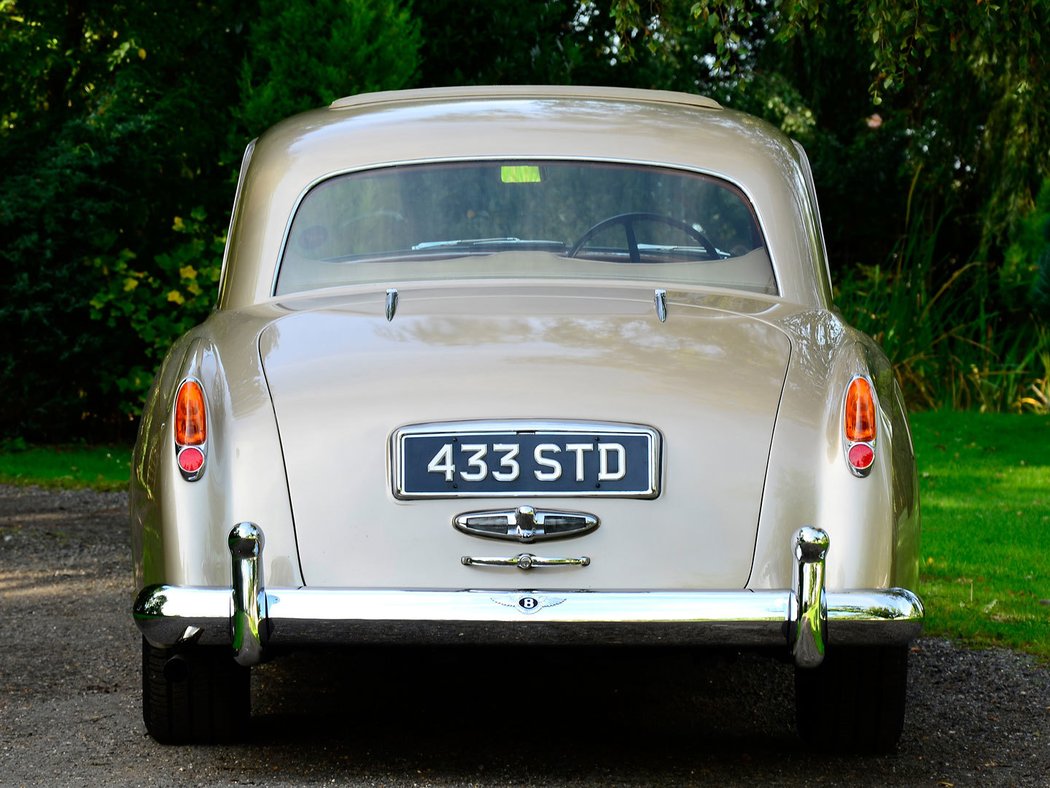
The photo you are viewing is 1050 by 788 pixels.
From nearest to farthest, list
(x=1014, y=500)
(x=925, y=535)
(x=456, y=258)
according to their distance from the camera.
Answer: (x=456, y=258)
(x=925, y=535)
(x=1014, y=500)

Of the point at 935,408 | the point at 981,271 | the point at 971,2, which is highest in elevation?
the point at 971,2

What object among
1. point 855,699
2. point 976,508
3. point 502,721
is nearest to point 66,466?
point 976,508

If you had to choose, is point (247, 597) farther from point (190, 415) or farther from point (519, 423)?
point (519, 423)

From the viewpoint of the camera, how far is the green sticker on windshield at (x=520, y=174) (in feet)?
14.0

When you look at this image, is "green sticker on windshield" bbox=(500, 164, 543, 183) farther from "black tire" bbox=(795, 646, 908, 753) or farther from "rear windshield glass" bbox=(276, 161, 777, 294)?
"black tire" bbox=(795, 646, 908, 753)

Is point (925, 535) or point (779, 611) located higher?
point (779, 611)

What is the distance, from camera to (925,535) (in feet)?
25.9

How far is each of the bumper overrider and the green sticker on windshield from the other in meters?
1.45

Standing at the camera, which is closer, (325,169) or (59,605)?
(325,169)

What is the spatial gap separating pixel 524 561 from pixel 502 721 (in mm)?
1183

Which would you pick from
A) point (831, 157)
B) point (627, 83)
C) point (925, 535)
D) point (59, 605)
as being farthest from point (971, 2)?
point (831, 157)

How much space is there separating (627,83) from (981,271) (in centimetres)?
428

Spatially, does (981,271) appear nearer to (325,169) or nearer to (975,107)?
(975,107)

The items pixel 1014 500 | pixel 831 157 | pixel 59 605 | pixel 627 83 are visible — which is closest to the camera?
pixel 59 605
